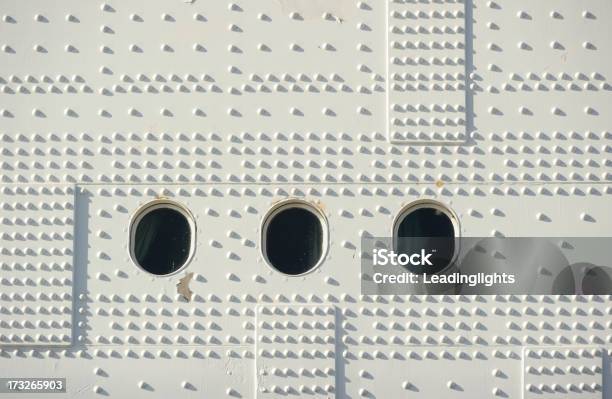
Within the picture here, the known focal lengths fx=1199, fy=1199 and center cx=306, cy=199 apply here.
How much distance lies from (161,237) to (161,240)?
0.02 m

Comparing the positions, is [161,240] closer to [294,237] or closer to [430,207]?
[294,237]

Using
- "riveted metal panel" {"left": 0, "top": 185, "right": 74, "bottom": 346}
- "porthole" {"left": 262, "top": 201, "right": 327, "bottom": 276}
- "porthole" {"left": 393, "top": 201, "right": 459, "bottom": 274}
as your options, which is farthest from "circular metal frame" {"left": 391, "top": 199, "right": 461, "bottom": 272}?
"riveted metal panel" {"left": 0, "top": 185, "right": 74, "bottom": 346}

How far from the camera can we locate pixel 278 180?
9.17 meters

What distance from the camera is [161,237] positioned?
9.24m

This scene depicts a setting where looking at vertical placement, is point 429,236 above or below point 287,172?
below

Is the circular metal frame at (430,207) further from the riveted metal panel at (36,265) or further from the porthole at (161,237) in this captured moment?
the riveted metal panel at (36,265)

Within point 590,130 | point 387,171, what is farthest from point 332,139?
point 590,130

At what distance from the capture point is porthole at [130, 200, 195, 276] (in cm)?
920

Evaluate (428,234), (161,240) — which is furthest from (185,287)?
(428,234)

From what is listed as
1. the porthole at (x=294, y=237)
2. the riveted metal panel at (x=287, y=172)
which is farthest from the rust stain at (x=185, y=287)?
the porthole at (x=294, y=237)

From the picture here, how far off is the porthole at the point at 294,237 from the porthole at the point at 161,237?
2.06ft

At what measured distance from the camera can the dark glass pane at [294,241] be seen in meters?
9.18

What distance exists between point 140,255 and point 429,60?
8.80 ft

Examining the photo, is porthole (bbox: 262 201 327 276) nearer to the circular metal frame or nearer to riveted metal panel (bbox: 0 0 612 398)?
riveted metal panel (bbox: 0 0 612 398)
